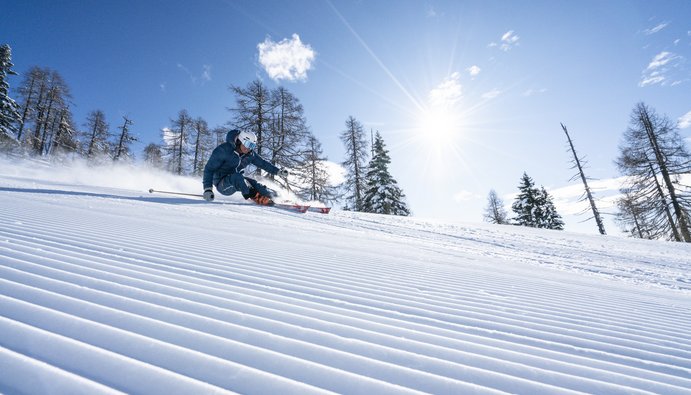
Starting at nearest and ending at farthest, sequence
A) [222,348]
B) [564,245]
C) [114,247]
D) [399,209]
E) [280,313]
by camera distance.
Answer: [222,348]
[280,313]
[114,247]
[564,245]
[399,209]

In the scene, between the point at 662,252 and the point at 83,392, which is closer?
the point at 83,392

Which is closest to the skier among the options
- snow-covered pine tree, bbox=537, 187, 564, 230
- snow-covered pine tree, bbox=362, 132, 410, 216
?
snow-covered pine tree, bbox=362, 132, 410, 216

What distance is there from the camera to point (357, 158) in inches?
1078

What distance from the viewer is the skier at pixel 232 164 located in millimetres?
8344

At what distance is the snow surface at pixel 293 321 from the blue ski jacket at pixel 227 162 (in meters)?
3.97

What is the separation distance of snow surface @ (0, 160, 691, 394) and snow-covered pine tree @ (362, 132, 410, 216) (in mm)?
18485

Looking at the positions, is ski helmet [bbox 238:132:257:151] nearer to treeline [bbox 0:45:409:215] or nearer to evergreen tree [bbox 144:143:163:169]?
treeline [bbox 0:45:409:215]

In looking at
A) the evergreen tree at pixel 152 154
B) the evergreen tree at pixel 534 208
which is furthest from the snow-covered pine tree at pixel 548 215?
the evergreen tree at pixel 152 154

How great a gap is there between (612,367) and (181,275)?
2741 mm

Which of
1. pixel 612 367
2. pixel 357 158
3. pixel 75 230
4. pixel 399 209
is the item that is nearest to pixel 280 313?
pixel 612 367

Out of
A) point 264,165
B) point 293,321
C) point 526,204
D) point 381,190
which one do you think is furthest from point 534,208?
point 293,321

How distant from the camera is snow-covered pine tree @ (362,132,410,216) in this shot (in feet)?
75.8

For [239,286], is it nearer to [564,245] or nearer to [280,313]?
[280,313]

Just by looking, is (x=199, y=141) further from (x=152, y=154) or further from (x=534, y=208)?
(x=534, y=208)
